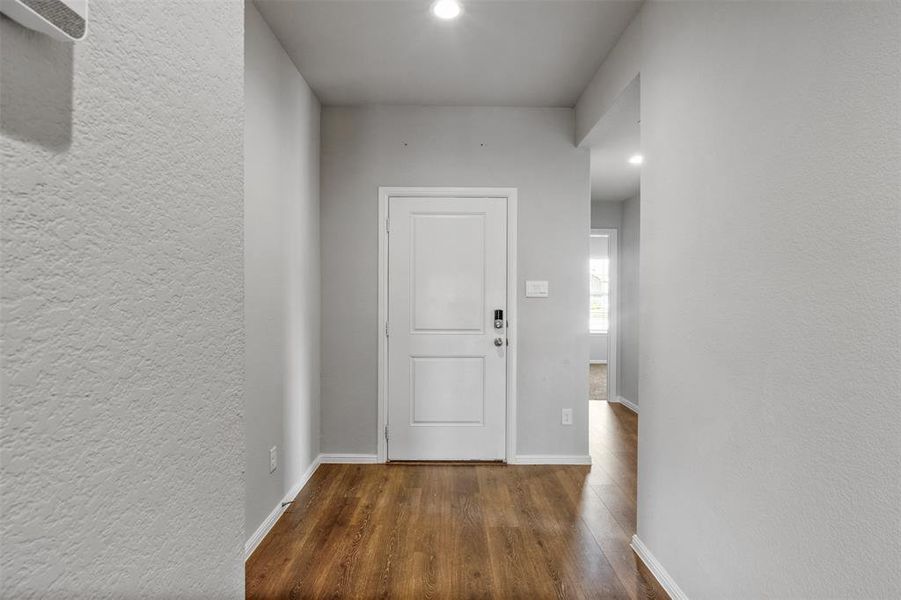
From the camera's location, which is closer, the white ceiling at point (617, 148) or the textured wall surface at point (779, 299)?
the textured wall surface at point (779, 299)

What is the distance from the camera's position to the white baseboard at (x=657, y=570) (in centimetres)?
179

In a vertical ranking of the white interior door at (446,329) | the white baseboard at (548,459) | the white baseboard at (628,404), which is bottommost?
A: the white baseboard at (628,404)

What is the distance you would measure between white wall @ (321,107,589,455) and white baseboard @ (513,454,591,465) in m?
0.04

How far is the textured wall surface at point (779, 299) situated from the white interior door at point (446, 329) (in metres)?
1.49

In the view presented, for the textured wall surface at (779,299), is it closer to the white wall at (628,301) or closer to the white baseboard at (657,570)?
the white baseboard at (657,570)

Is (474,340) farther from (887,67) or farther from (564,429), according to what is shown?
(887,67)

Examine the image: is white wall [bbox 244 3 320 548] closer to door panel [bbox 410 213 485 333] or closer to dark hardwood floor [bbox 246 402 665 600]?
dark hardwood floor [bbox 246 402 665 600]

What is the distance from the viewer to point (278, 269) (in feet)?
8.09

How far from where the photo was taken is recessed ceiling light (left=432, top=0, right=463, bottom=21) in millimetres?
2143

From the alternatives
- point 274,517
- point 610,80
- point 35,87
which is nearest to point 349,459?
point 274,517

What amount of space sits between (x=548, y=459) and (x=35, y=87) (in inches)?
133

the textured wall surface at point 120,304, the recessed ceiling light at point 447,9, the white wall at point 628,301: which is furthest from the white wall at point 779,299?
the white wall at point 628,301

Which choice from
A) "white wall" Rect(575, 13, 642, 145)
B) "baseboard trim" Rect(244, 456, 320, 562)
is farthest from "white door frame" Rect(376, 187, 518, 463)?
"white wall" Rect(575, 13, 642, 145)

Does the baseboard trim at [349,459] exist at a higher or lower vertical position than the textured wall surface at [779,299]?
lower
